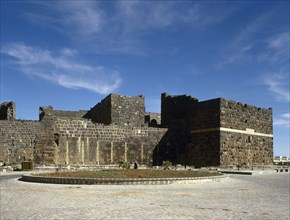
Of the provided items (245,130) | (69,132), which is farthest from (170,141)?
(69,132)

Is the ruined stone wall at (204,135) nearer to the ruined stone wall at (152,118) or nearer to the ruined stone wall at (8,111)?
the ruined stone wall at (152,118)

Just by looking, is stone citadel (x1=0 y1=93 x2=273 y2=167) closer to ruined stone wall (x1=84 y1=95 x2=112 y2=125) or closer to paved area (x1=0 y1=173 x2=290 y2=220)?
ruined stone wall (x1=84 y1=95 x2=112 y2=125)

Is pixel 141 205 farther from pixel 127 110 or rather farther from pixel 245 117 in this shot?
pixel 245 117

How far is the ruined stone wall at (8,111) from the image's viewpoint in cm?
3534

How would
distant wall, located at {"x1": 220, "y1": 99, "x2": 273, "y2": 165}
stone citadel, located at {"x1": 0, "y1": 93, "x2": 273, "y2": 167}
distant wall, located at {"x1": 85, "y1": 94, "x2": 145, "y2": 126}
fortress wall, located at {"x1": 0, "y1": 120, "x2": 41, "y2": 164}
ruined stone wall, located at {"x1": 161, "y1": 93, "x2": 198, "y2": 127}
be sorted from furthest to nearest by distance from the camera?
1. ruined stone wall, located at {"x1": 161, "y1": 93, "x2": 198, "y2": 127}
2. distant wall, located at {"x1": 85, "y1": 94, "x2": 145, "y2": 126}
3. distant wall, located at {"x1": 220, "y1": 99, "x2": 273, "y2": 165}
4. stone citadel, located at {"x1": 0, "y1": 93, "x2": 273, "y2": 167}
5. fortress wall, located at {"x1": 0, "y1": 120, "x2": 41, "y2": 164}

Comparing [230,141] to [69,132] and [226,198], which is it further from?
[226,198]

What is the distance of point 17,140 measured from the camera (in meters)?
29.1

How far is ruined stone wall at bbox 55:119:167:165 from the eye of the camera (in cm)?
3092

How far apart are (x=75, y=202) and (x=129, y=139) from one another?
24153 mm

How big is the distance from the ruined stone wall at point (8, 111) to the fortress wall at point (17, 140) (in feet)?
19.8

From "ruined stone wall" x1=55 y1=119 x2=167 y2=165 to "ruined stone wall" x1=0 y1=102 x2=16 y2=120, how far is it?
691 centimetres

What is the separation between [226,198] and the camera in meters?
11.8

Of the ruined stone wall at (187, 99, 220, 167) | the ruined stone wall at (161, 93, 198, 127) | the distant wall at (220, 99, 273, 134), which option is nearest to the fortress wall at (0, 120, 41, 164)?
the ruined stone wall at (161, 93, 198, 127)

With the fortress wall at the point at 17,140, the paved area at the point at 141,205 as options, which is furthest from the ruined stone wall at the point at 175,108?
the paved area at the point at 141,205
